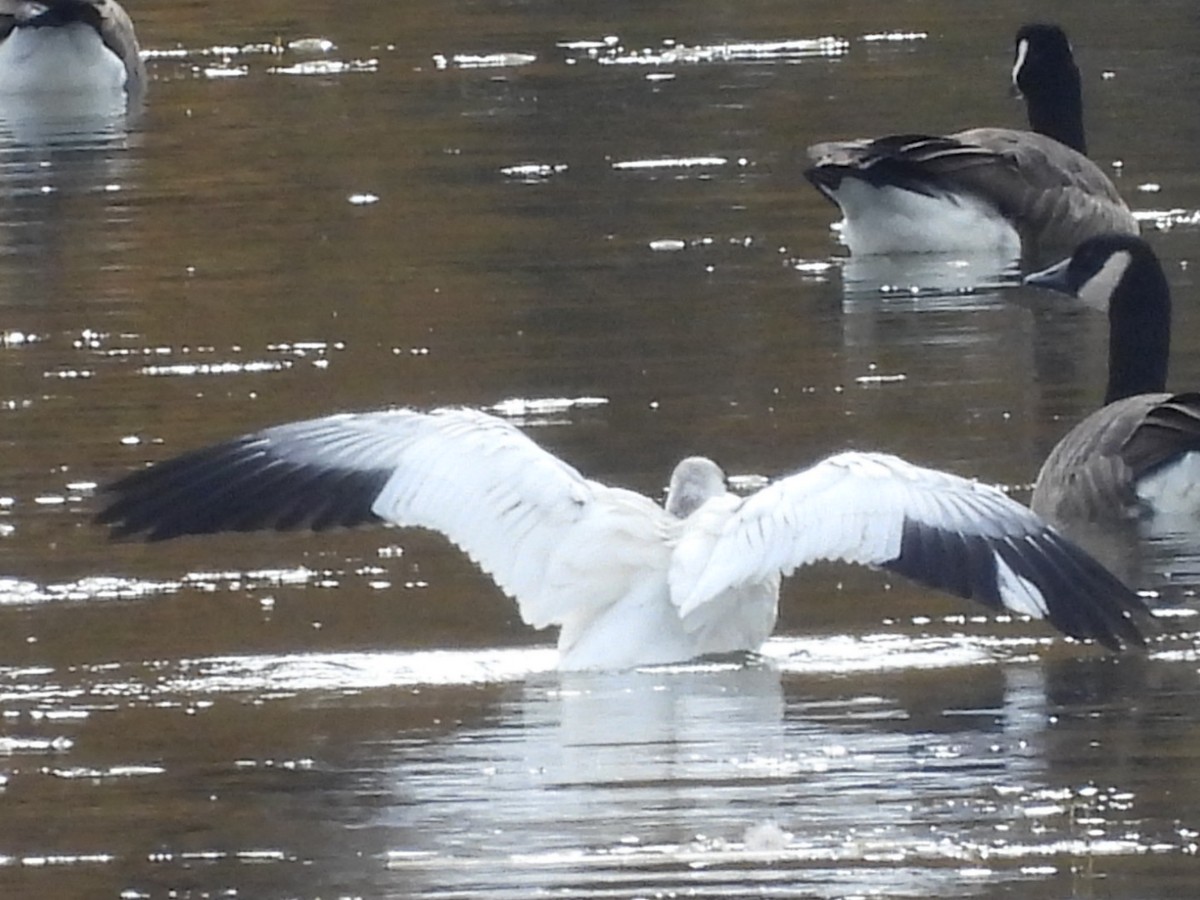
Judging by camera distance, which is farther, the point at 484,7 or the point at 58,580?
the point at 484,7

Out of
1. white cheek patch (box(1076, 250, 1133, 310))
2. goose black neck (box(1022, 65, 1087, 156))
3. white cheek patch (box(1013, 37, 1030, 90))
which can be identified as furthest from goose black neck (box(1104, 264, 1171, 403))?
white cheek patch (box(1013, 37, 1030, 90))

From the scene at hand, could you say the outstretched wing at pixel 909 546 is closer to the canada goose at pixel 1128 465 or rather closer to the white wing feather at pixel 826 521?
the white wing feather at pixel 826 521

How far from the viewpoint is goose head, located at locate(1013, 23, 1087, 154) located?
15.8m

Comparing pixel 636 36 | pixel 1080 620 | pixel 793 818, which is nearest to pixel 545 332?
pixel 1080 620

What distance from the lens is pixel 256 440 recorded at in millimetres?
8727

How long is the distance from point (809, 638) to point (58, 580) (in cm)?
204

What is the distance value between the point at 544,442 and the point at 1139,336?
1.90m

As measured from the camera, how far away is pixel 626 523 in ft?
26.5

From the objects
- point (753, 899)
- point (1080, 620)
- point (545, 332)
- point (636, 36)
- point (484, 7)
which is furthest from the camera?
point (484, 7)

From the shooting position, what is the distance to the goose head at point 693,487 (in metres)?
8.52

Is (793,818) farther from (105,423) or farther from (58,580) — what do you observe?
(105,423)

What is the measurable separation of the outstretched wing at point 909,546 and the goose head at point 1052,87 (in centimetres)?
800

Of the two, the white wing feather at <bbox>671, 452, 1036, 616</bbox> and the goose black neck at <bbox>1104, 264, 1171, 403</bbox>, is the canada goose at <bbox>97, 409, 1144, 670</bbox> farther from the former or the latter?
the goose black neck at <bbox>1104, 264, 1171, 403</bbox>

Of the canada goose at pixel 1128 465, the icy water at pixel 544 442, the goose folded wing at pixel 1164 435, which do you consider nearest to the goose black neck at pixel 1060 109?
the icy water at pixel 544 442
